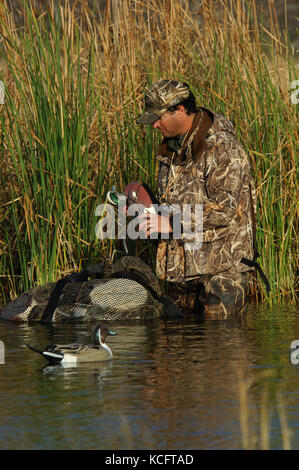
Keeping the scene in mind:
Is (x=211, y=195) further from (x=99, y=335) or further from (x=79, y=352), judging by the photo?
(x=79, y=352)

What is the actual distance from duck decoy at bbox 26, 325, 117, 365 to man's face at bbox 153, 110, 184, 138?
77.1 inches

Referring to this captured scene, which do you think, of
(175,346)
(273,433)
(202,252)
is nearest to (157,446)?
(273,433)

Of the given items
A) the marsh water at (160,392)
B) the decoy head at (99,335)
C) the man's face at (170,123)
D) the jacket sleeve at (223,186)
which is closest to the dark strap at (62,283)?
the marsh water at (160,392)

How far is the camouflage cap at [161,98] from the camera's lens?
7.25 metres

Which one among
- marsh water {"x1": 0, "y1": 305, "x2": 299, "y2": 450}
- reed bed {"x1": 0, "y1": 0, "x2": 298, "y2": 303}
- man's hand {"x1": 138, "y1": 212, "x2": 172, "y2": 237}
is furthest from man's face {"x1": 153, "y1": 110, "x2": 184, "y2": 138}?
marsh water {"x1": 0, "y1": 305, "x2": 299, "y2": 450}

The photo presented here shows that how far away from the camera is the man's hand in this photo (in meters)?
7.12

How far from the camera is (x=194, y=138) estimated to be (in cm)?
735

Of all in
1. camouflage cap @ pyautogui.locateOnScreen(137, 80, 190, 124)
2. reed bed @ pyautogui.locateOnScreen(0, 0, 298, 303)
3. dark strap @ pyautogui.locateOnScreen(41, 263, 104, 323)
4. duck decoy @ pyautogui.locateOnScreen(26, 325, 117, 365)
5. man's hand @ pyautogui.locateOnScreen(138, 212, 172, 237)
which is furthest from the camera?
reed bed @ pyautogui.locateOnScreen(0, 0, 298, 303)

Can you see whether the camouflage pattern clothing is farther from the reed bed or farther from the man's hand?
the reed bed

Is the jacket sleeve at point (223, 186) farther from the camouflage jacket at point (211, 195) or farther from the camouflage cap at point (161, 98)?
the camouflage cap at point (161, 98)

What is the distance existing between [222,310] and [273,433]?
333cm

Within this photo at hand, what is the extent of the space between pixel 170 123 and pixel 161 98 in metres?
0.20

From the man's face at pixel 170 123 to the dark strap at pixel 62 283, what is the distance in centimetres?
113

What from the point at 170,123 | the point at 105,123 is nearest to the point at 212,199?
the point at 170,123
